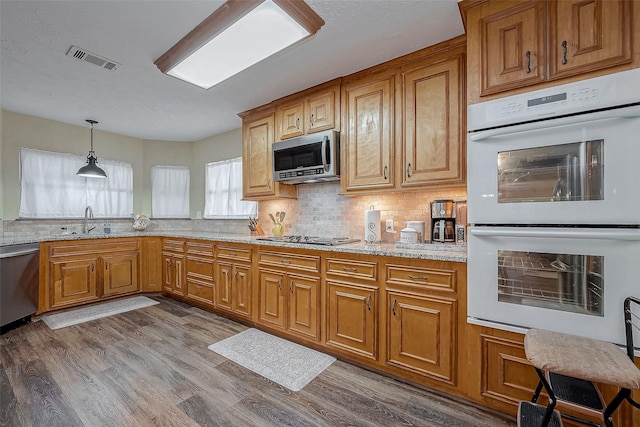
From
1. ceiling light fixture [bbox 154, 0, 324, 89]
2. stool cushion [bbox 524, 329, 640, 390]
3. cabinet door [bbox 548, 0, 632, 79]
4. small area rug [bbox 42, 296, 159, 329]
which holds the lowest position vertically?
small area rug [bbox 42, 296, 159, 329]

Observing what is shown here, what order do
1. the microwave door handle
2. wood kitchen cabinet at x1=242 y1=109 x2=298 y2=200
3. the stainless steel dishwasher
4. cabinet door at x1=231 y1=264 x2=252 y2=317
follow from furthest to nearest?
wood kitchen cabinet at x1=242 y1=109 x2=298 y2=200 < cabinet door at x1=231 y1=264 x2=252 y2=317 < the stainless steel dishwasher < the microwave door handle

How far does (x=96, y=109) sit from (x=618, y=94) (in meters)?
4.80

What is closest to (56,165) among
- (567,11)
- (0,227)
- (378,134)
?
(0,227)

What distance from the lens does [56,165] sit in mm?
3951

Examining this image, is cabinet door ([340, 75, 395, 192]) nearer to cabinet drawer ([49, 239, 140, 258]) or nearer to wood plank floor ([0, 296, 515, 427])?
wood plank floor ([0, 296, 515, 427])

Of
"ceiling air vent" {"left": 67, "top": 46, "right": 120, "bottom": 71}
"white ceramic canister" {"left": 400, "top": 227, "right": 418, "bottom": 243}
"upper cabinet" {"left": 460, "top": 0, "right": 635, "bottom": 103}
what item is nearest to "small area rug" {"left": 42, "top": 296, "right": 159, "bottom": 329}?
"ceiling air vent" {"left": 67, "top": 46, "right": 120, "bottom": 71}

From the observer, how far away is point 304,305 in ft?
8.32

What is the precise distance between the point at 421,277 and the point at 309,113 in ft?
6.47

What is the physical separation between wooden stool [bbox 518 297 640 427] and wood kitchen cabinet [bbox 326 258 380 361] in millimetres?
957

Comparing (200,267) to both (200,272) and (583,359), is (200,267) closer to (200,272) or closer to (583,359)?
(200,272)

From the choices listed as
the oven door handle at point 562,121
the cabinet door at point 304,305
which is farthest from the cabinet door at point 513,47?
the cabinet door at point 304,305

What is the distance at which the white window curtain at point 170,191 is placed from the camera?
4898 millimetres

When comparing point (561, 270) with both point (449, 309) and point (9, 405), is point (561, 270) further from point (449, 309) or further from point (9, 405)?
point (9, 405)

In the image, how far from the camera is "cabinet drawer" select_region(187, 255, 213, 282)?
344 cm
